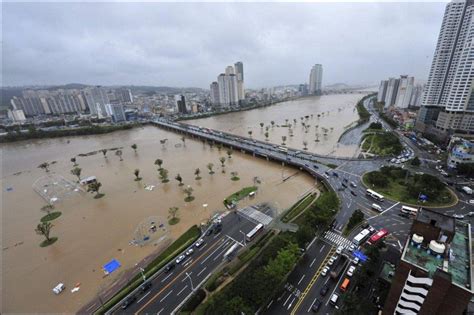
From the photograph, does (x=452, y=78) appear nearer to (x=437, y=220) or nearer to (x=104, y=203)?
(x=437, y=220)

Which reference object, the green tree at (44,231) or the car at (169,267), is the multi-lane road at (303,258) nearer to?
the car at (169,267)

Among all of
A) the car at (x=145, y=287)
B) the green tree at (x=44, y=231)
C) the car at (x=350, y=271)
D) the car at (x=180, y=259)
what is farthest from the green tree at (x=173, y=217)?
the car at (x=350, y=271)

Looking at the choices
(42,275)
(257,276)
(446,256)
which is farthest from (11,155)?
(446,256)

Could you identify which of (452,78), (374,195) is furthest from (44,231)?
(452,78)

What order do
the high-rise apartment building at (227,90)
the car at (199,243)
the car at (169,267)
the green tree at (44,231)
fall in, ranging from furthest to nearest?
1. the high-rise apartment building at (227,90)
2. the green tree at (44,231)
3. the car at (199,243)
4. the car at (169,267)

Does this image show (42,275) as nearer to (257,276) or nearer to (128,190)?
(128,190)
